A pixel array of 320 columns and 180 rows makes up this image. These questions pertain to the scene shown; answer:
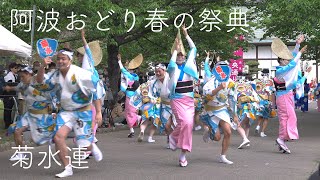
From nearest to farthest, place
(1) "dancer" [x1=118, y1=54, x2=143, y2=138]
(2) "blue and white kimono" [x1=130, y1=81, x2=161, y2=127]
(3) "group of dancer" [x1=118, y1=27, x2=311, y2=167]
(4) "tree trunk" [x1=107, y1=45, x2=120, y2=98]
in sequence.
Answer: (3) "group of dancer" [x1=118, y1=27, x2=311, y2=167] < (2) "blue and white kimono" [x1=130, y1=81, x2=161, y2=127] < (1) "dancer" [x1=118, y1=54, x2=143, y2=138] < (4) "tree trunk" [x1=107, y1=45, x2=120, y2=98]

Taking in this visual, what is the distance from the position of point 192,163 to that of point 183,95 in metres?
1.13

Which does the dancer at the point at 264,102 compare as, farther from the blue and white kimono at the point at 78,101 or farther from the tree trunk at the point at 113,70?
the blue and white kimono at the point at 78,101

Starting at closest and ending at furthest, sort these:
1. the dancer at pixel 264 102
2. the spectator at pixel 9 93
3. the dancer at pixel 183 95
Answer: the dancer at pixel 183 95 → the spectator at pixel 9 93 → the dancer at pixel 264 102

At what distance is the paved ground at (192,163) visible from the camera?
7.38m

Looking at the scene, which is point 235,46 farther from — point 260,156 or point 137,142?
point 260,156

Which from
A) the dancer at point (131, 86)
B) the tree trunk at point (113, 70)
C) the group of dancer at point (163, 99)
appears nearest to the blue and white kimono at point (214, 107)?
the group of dancer at point (163, 99)

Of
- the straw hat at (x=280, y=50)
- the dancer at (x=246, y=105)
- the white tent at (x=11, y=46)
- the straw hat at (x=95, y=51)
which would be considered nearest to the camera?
the white tent at (x=11, y=46)

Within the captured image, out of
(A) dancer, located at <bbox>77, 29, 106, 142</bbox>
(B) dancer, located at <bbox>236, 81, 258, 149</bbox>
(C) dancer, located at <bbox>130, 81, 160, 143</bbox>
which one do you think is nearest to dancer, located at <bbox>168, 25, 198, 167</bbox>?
(A) dancer, located at <bbox>77, 29, 106, 142</bbox>

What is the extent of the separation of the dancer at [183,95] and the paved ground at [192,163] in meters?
0.39

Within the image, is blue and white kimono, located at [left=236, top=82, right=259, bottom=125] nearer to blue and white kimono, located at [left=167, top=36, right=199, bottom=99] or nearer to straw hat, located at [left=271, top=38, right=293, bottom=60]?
straw hat, located at [left=271, top=38, right=293, bottom=60]

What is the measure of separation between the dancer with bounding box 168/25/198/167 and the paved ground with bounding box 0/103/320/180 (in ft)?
1.28

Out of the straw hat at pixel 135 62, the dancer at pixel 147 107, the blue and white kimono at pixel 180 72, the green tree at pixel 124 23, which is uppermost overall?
the green tree at pixel 124 23

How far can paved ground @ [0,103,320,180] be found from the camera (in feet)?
24.2

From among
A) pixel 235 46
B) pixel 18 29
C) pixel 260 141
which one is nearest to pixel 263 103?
pixel 260 141
